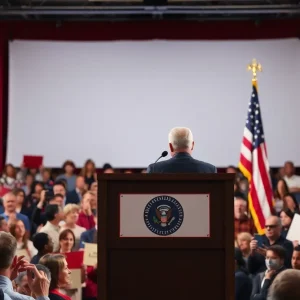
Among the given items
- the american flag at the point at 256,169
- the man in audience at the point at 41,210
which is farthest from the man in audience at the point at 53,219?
the american flag at the point at 256,169

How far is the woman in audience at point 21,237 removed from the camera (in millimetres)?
8300

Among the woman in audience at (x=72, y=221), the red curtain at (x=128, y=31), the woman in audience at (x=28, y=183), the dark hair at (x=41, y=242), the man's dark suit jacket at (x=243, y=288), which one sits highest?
the red curtain at (x=128, y=31)

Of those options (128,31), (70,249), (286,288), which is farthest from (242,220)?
(128,31)

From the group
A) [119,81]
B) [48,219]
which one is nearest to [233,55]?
[119,81]

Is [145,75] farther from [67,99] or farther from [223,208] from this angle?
[223,208]

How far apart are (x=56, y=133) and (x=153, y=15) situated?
121 inches

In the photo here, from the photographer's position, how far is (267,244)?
8.28m

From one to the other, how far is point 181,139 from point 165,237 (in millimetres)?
1447

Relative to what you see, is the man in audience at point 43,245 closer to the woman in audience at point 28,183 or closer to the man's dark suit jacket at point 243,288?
the man's dark suit jacket at point 243,288

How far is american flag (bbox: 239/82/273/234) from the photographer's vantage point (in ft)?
34.1

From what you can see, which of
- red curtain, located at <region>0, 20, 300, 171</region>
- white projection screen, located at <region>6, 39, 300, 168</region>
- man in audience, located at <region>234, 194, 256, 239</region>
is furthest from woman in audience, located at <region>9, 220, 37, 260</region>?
red curtain, located at <region>0, 20, 300, 171</region>

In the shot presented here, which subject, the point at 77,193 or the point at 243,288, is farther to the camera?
the point at 77,193

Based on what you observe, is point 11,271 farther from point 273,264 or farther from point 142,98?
point 142,98

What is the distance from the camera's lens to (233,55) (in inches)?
680
